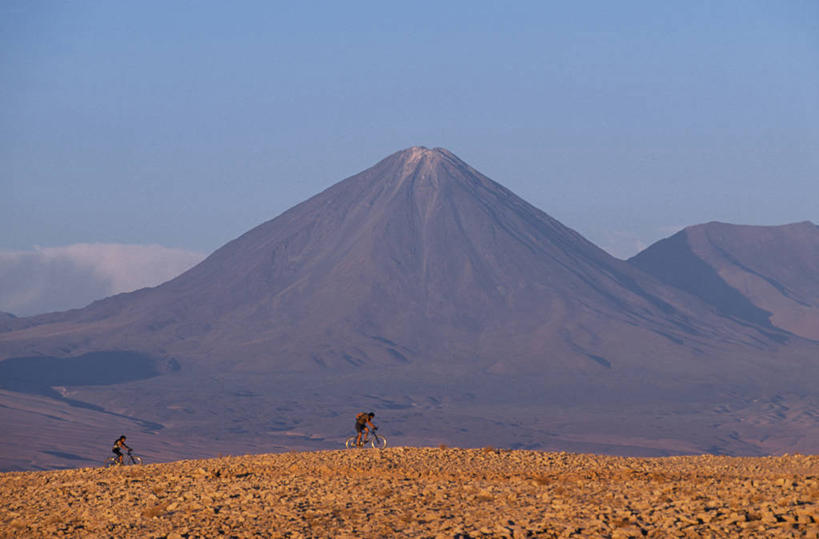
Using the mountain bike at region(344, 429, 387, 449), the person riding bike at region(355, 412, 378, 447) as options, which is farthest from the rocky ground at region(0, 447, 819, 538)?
the person riding bike at region(355, 412, 378, 447)

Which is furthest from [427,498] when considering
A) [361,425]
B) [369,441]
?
[369,441]

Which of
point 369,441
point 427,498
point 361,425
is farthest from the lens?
point 369,441

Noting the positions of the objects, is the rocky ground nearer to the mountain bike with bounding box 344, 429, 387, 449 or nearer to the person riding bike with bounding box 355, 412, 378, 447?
the mountain bike with bounding box 344, 429, 387, 449

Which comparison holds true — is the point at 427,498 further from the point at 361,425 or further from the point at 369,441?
the point at 369,441

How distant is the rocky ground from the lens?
56.1ft

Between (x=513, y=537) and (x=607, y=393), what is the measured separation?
183m

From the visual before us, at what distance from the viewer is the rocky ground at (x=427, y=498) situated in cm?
1711

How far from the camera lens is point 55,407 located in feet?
573

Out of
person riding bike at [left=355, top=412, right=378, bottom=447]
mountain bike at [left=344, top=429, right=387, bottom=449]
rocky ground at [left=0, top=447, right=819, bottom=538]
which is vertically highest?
person riding bike at [left=355, top=412, right=378, bottom=447]

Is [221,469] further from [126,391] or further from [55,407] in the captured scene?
[126,391]

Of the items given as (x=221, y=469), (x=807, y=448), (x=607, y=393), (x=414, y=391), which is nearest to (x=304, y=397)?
(x=414, y=391)

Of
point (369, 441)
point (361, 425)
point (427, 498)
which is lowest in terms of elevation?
point (427, 498)

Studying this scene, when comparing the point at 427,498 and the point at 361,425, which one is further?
the point at 361,425

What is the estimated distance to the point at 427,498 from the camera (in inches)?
792
